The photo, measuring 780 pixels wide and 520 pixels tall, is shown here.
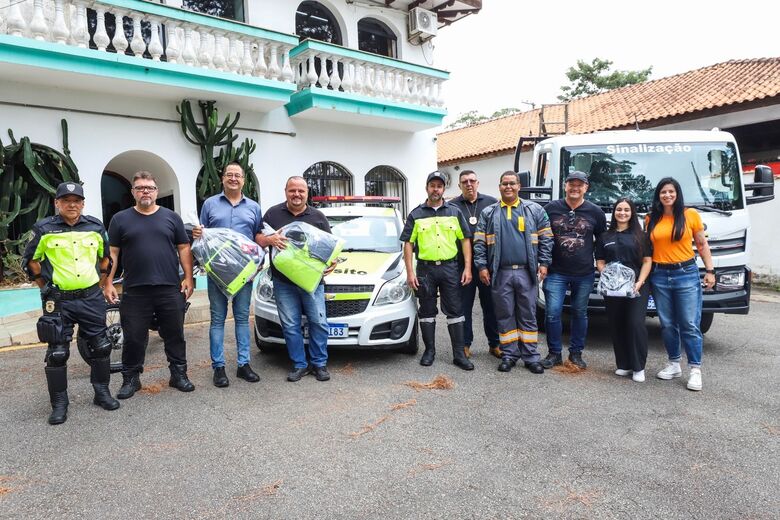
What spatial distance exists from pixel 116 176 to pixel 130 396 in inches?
316

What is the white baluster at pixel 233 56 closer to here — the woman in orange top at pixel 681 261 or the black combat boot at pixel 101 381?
the black combat boot at pixel 101 381

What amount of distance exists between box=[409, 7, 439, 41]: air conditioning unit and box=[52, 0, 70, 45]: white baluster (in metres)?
7.46

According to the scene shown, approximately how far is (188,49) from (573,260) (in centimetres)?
726

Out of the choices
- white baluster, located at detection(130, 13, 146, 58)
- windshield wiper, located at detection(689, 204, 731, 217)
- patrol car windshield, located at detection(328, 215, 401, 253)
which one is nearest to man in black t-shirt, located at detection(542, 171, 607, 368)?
windshield wiper, located at detection(689, 204, 731, 217)

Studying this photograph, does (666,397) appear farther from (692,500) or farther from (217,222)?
(217,222)

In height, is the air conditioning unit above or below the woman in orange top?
above

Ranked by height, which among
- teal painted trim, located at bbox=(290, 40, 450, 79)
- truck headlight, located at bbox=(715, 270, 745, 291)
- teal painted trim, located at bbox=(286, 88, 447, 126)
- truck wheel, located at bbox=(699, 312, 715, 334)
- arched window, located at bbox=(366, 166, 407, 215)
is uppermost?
teal painted trim, located at bbox=(290, 40, 450, 79)

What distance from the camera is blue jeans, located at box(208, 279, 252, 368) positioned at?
4.44m

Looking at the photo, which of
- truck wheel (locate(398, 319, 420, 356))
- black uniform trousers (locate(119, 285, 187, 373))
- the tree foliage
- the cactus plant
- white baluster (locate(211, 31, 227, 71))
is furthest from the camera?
the tree foliage

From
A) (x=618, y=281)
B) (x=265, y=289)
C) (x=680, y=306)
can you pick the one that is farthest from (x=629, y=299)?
(x=265, y=289)

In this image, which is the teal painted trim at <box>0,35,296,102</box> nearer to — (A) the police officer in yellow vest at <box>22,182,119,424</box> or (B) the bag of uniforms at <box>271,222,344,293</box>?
(A) the police officer in yellow vest at <box>22,182,119,424</box>

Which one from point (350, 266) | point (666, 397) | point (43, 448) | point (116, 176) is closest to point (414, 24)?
point (116, 176)

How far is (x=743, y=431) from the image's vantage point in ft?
Result: 11.2

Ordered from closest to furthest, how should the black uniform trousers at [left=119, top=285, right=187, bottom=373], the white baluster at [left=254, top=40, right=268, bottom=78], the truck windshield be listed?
1. the black uniform trousers at [left=119, top=285, right=187, bottom=373]
2. the truck windshield
3. the white baluster at [left=254, top=40, right=268, bottom=78]
